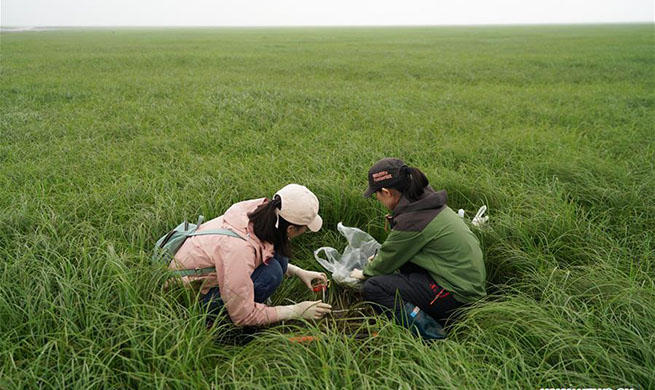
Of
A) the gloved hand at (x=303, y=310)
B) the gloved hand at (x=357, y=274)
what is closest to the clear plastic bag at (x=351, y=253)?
the gloved hand at (x=357, y=274)

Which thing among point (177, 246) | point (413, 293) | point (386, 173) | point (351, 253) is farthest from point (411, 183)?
point (177, 246)

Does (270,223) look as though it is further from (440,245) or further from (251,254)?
(440,245)

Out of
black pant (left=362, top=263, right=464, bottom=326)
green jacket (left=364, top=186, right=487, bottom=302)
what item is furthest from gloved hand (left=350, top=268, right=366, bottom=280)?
green jacket (left=364, top=186, right=487, bottom=302)

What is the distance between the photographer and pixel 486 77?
11258mm

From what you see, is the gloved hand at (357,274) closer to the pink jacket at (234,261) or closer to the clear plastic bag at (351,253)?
the clear plastic bag at (351,253)

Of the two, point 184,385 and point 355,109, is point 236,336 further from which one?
point 355,109

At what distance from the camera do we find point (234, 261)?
2.06 meters

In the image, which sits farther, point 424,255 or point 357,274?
point 357,274

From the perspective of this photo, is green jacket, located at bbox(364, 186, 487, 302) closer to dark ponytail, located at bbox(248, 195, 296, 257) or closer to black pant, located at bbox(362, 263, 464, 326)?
black pant, located at bbox(362, 263, 464, 326)

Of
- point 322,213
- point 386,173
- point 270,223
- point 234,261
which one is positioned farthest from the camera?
point 322,213

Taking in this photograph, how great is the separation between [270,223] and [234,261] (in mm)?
299

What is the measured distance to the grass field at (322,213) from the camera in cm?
172

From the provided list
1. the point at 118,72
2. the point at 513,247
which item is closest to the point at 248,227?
the point at 513,247

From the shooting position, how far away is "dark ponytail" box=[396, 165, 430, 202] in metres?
2.38
